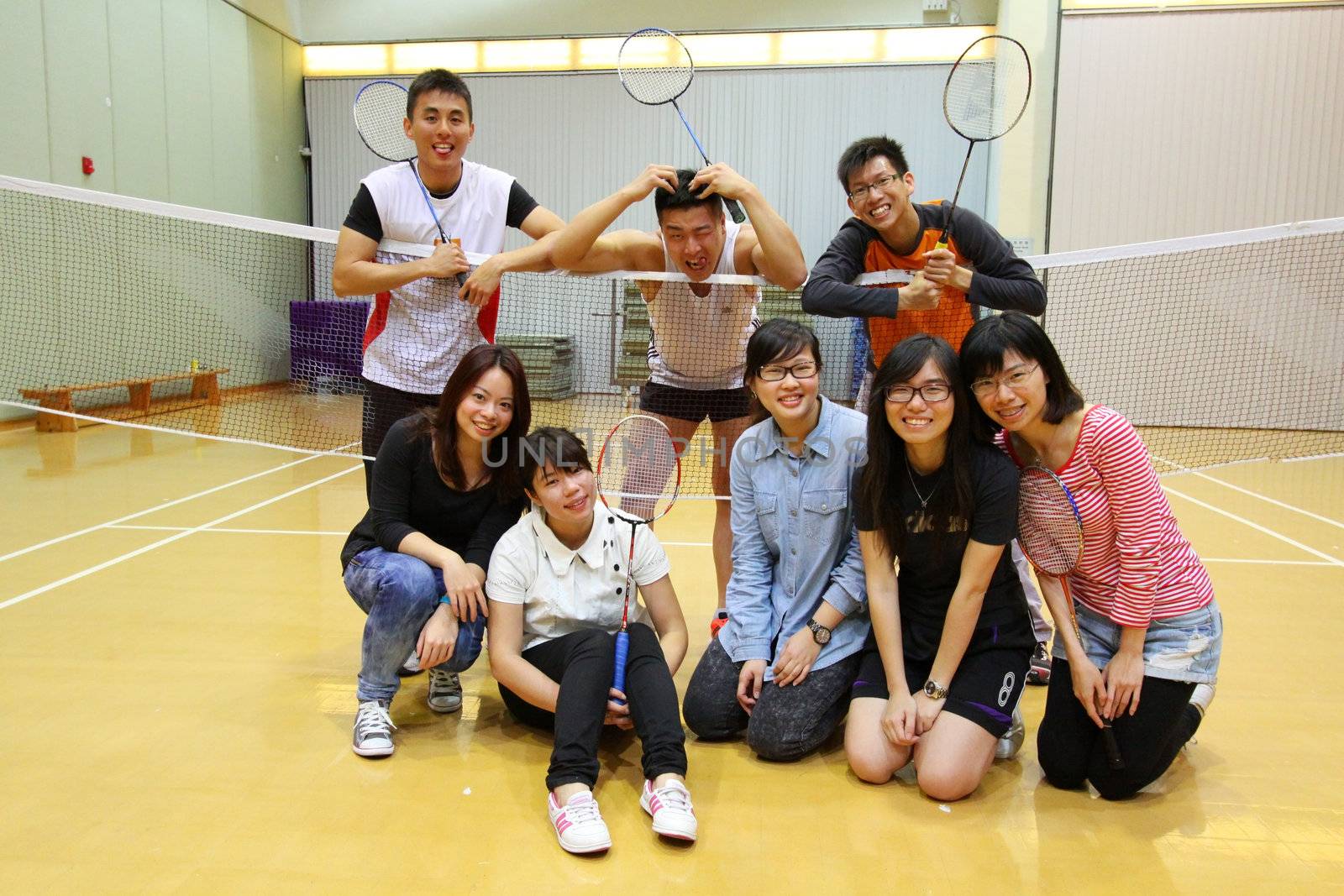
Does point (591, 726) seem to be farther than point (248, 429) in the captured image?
No

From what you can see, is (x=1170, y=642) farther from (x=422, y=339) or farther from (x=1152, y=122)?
(x=1152, y=122)

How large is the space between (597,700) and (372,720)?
0.83m

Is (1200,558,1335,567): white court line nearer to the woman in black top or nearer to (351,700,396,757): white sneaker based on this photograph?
the woman in black top

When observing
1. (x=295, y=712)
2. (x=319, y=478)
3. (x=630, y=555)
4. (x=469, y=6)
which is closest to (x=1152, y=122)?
(x=469, y=6)

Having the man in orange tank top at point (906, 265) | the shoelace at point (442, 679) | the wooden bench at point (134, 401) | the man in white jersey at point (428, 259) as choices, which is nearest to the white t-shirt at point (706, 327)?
the man in orange tank top at point (906, 265)

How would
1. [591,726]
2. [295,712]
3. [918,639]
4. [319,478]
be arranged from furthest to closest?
[319,478], [295,712], [918,639], [591,726]

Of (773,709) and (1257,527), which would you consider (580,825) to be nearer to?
Answer: (773,709)

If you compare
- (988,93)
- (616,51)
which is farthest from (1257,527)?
(616,51)

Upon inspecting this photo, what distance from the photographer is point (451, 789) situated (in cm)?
280

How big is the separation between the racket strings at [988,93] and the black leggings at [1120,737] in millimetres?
2042

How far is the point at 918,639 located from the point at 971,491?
0.52 m

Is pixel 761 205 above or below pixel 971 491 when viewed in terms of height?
above

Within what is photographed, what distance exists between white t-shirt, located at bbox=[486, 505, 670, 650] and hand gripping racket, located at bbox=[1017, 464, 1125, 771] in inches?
43.8

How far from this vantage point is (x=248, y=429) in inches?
332
